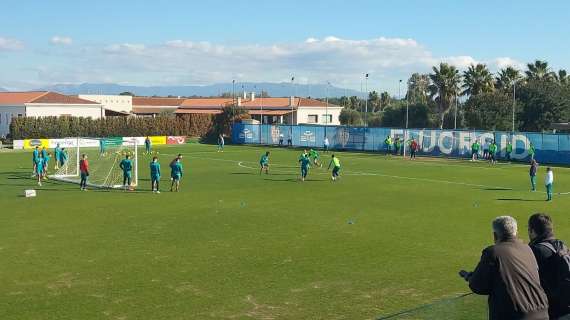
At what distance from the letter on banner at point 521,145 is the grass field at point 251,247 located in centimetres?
1840

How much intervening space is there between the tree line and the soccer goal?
40848mm

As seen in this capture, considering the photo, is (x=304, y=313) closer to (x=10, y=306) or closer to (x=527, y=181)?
(x=10, y=306)

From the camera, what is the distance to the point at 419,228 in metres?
19.9

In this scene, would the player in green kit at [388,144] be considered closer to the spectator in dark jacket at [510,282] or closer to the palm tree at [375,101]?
the spectator in dark jacket at [510,282]

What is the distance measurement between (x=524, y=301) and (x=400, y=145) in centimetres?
5295

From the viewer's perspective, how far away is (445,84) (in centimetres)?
7619

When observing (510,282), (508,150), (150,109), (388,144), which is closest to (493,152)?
(508,150)

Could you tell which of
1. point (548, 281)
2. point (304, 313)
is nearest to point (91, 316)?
point (304, 313)

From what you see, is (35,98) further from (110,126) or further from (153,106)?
(153,106)

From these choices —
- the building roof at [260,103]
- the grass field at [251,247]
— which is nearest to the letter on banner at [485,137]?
the grass field at [251,247]

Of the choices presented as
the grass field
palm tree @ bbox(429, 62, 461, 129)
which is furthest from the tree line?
the grass field

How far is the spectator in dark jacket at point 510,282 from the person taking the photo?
5.36 meters

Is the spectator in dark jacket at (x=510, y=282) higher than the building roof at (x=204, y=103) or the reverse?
the reverse

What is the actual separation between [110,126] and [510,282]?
254ft
